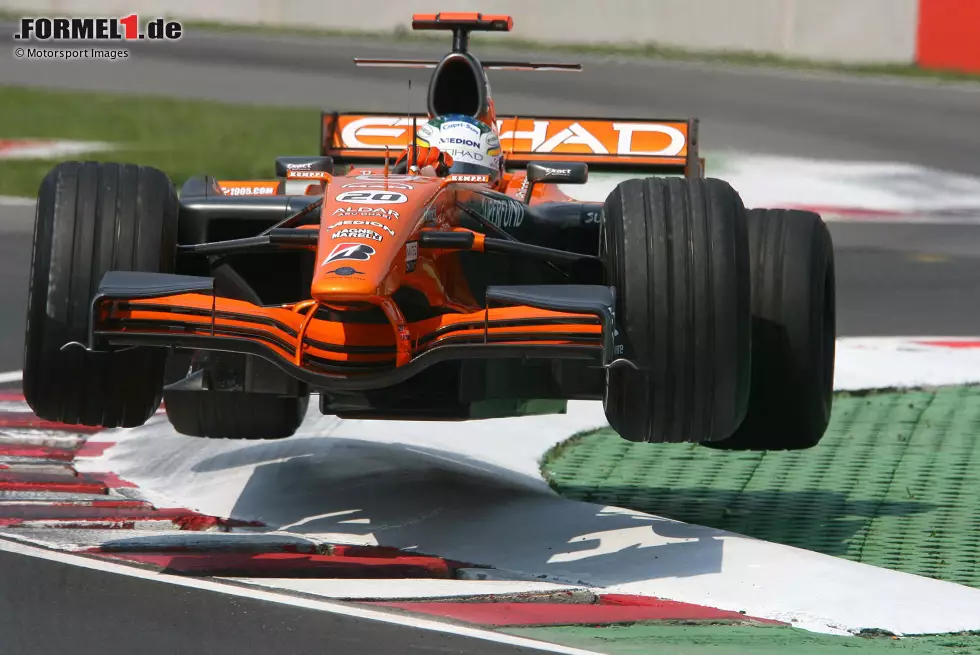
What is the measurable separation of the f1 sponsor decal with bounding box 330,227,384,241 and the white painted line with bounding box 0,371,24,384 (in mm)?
4677

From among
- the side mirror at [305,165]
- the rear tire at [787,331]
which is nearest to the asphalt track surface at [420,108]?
the side mirror at [305,165]

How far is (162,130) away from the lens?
78.7 feet

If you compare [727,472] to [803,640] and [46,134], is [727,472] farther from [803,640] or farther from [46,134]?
[46,134]

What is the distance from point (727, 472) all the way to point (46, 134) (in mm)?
16379

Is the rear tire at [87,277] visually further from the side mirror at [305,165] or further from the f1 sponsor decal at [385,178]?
the side mirror at [305,165]

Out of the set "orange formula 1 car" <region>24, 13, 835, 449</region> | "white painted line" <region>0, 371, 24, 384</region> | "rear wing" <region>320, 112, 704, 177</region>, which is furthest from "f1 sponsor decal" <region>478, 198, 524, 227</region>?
"white painted line" <region>0, 371, 24, 384</region>

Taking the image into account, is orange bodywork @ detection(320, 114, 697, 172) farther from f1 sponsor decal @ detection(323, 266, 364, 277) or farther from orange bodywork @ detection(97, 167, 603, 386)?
f1 sponsor decal @ detection(323, 266, 364, 277)

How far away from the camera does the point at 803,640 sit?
227 inches

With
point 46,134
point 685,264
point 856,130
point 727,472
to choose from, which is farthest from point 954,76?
point 685,264

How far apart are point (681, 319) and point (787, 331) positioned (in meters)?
1.12

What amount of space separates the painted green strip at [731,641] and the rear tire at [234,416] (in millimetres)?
2731

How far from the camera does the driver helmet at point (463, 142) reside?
8445 millimetres

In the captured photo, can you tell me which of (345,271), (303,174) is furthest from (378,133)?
(345,271)

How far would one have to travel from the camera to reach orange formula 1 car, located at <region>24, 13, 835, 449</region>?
6.38m
